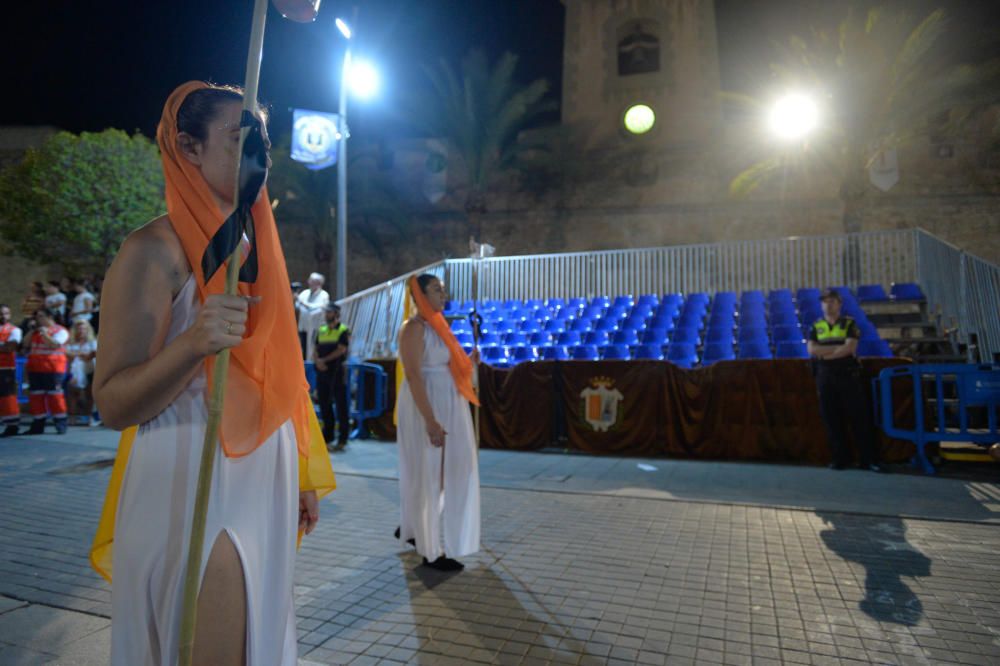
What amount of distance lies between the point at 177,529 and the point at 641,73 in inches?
1132

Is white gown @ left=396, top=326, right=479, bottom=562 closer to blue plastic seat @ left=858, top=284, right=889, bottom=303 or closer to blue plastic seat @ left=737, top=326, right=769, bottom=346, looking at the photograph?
blue plastic seat @ left=737, top=326, right=769, bottom=346

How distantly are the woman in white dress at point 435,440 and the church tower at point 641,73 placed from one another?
24485 mm

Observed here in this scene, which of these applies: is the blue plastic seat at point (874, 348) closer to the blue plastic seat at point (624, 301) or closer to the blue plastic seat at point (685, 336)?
the blue plastic seat at point (685, 336)

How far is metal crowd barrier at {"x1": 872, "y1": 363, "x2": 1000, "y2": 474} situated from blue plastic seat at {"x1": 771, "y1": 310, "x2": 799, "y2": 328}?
3663 mm

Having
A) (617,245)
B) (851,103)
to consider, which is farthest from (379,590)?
(617,245)

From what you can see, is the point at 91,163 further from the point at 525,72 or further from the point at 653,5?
the point at 653,5

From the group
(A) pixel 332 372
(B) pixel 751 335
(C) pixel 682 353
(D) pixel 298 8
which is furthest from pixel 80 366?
(B) pixel 751 335

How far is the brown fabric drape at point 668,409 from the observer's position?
7820 mm

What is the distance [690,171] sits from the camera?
85.4ft

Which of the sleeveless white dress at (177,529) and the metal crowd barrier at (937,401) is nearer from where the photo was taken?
the sleeveless white dress at (177,529)

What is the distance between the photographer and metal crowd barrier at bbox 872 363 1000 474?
262 inches

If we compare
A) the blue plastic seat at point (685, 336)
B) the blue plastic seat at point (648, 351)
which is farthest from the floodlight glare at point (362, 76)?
the blue plastic seat at point (685, 336)

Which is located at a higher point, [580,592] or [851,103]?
[851,103]

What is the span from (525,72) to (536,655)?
29630 mm
